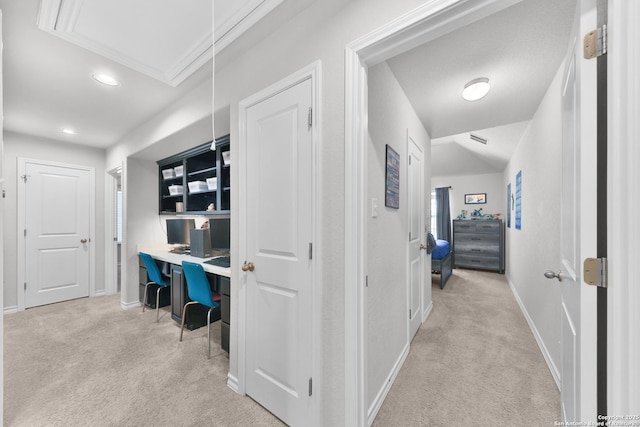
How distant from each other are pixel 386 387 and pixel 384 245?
1.00 m

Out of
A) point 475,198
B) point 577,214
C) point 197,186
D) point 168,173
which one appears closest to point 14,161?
point 168,173

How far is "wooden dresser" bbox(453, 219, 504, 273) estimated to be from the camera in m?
5.26

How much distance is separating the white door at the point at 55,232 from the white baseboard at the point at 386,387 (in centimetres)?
458

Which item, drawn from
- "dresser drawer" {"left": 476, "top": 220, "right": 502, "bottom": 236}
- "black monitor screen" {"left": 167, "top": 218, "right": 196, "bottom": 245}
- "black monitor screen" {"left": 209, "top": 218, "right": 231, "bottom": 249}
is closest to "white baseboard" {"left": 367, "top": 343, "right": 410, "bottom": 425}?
"black monitor screen" {"left": 209, "top": 218, "right": 231, "bottom": 249}

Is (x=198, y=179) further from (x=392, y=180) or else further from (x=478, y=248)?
(x=478, y=248)

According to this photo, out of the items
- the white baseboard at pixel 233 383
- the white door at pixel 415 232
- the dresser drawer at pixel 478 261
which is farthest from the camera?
the dresser drawer at pixel 478 261

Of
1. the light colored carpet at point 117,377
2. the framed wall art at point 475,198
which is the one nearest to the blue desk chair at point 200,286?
the light colored carpet at point 117,377

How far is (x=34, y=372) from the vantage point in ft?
6.49

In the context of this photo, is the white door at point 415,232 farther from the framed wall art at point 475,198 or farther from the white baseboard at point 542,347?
the framed wall art at point 475,198

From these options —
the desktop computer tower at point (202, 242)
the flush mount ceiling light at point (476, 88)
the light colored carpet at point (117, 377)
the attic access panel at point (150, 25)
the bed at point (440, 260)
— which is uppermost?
the attic access panel at point (150, 25)

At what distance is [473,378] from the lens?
6.12 ft

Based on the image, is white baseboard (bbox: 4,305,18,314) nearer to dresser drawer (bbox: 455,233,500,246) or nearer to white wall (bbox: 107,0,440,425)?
white wall (bbox: 107,0,440,425)

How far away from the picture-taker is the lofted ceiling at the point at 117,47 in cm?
140
